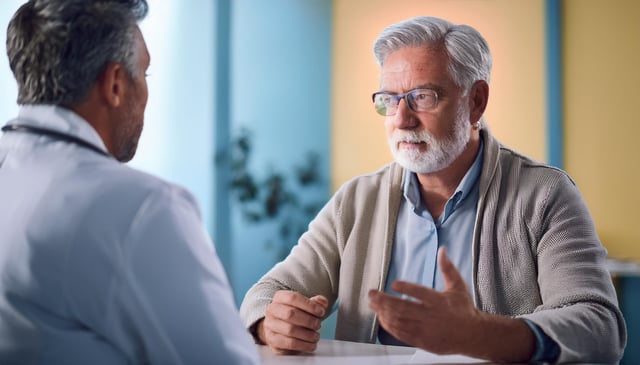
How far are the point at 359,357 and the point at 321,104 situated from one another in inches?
154

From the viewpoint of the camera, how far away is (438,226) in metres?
2.06

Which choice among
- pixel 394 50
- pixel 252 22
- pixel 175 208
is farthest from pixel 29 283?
pixel 252 22

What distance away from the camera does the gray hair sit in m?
2.07

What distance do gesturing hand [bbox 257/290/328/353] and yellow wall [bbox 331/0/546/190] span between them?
304 cm

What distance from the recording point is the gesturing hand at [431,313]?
1.26m

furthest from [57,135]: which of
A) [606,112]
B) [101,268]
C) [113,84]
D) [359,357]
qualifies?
[606,112]

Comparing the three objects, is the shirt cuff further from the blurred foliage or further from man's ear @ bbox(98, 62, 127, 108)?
the blurred foliage

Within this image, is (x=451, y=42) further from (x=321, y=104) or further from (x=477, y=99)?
(x=321, y=104)

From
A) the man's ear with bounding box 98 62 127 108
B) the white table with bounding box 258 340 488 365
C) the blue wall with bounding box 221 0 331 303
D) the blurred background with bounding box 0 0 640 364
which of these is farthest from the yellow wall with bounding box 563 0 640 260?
the man's ear with bounding box 98 62 127 108

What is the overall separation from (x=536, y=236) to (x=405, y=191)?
0.41 meters

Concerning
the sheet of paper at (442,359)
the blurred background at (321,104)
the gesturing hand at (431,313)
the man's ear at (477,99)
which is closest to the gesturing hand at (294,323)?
the sheet of paper at (442,359)

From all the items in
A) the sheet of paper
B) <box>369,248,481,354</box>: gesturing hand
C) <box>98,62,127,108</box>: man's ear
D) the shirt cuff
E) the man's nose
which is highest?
<box>98,62,127,108</box>: man's ear

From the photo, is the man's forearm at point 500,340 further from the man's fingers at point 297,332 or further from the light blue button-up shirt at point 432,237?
the light blue button-up shirt at point 432,237

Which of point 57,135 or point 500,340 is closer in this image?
point 57,135
